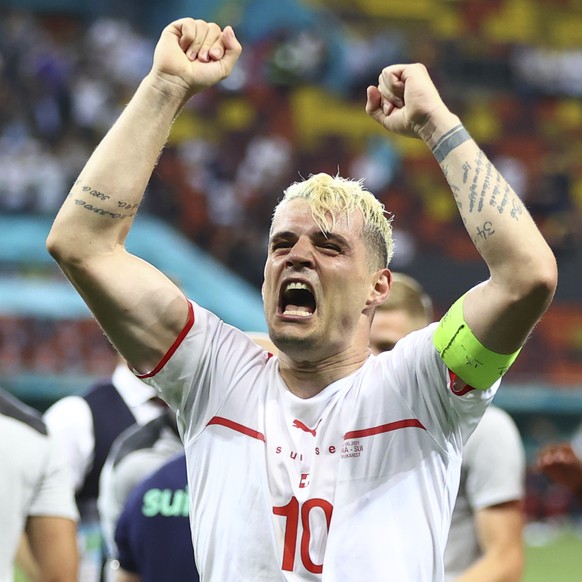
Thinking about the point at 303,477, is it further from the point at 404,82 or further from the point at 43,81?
the point at 43,81

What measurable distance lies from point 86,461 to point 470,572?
174 cm

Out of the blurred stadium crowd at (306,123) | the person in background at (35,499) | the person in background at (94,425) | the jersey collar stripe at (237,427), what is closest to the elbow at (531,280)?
the jersey collar stripe at (237,427)

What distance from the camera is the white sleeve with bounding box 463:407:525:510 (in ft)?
13.0

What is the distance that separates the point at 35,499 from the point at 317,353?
146cm

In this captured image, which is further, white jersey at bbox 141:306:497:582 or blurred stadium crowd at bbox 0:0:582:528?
blurred stadium crowd at bbox 0:0:582:528

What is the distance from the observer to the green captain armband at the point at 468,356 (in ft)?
8.05

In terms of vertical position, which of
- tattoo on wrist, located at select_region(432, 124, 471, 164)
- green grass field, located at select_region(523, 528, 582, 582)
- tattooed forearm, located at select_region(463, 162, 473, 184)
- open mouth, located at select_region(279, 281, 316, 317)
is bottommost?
green grass field, located at select_region(523, 528, 582, 582)

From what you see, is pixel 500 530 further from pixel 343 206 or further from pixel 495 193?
pixel 495 193

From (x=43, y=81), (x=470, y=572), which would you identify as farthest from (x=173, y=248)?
(x=470, y=572)

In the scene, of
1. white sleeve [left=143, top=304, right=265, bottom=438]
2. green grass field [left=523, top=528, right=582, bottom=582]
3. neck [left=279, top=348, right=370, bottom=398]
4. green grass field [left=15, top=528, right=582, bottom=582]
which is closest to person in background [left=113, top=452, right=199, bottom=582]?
white sleeve [left=143, top=304, right=265, bottom=438]

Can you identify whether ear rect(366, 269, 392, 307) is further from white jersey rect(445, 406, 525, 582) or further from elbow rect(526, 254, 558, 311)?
white jersey rect(445, 406, 525, 582)

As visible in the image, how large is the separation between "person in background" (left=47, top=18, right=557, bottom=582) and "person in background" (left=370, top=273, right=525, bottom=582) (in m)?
1.19

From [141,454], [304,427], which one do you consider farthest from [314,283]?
[141,454]

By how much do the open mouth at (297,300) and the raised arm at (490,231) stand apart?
40cm
